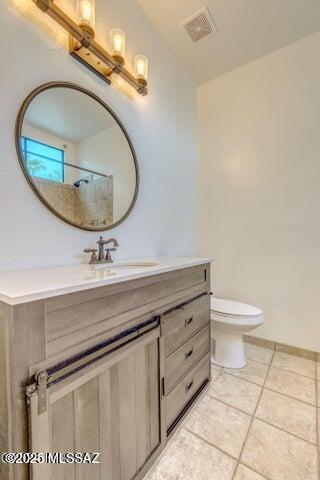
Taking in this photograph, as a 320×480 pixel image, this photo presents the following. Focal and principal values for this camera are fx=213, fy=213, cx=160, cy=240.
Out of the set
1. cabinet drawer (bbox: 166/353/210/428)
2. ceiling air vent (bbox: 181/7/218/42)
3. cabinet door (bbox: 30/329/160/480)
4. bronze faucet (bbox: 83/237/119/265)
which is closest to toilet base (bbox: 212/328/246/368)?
cabinet drawer (bbox: 166/353/210/428)

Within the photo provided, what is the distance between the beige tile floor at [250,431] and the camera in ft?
3.16

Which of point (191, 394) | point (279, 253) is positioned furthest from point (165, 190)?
point (191, 394)

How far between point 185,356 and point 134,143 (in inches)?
57.0

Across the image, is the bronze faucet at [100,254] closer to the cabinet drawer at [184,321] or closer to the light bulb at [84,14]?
the cabinet drawer at [184,321]

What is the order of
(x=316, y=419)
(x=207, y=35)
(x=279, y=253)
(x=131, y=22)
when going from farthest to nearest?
(x=279, y=253), (x=207, y=35), (x=131, y=22), (x=316, y=419)

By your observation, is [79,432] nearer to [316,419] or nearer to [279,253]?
[316,419]

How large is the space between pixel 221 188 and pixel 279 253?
2.80 ft

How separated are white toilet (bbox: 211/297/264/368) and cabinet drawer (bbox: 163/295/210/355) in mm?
237

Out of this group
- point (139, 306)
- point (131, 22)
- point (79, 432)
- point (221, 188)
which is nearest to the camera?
point (79, 432)

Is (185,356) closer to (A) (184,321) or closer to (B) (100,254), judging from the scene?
(A) (184,321)

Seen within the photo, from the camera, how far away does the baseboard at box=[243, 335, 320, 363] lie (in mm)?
1812

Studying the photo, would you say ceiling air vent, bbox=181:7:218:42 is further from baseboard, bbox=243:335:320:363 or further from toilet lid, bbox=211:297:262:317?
baseboard, bbox=243:335:320:363

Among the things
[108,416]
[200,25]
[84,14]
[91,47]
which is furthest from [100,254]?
[200,25]

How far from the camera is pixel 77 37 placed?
108cm
